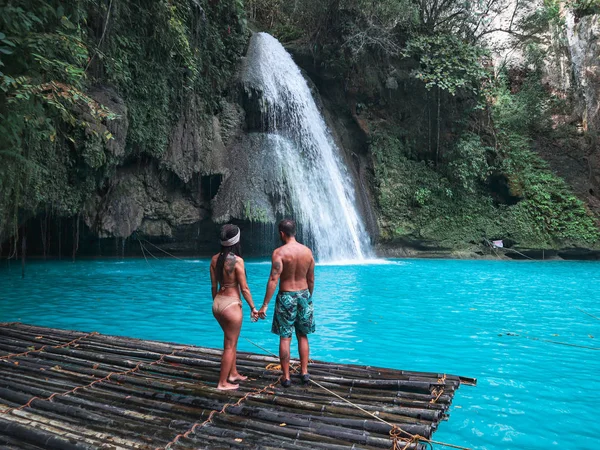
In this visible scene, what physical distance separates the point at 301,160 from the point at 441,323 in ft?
35.3

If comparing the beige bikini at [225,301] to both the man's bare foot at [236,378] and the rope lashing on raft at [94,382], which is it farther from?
the rope lashing on raft at [94,382]

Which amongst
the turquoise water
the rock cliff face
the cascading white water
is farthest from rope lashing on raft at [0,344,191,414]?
the rock cliff face

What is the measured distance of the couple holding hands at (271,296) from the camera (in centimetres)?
386

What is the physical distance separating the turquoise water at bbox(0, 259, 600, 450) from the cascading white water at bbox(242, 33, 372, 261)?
332 cm

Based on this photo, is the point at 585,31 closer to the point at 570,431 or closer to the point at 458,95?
the point at 458,95

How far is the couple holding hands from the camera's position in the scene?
386 cm

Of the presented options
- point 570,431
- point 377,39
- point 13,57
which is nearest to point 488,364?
point 570,431

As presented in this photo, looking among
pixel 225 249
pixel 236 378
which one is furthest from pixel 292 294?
pixel 236 378

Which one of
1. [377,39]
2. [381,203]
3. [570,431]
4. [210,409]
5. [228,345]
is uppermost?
[377,39]

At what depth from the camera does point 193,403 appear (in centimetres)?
347

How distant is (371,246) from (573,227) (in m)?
8.04

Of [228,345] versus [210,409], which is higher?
[228,345]

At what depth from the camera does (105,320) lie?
23.8 ft

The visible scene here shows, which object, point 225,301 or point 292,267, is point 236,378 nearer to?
point 225,301
